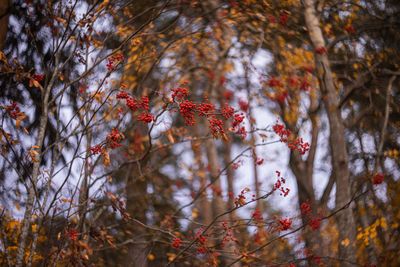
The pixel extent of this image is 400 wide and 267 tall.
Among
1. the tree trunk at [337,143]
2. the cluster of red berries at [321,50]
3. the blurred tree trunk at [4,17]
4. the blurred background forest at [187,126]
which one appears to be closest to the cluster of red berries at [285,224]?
the blurred background forest at [187,126]

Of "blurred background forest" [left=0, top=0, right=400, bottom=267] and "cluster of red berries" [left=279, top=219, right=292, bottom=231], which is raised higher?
"blurred background forest" [left=0, top=0, right=400, bottom=267]

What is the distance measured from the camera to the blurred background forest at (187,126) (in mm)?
3273

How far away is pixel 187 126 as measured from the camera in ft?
18.2

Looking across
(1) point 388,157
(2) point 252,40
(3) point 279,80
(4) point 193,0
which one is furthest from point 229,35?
(1) point 388,157

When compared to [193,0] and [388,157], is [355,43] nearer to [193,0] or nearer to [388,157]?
[388,157]

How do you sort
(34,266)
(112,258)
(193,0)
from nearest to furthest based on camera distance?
1. (34,266)
2. (193,0)
3. (112,258)

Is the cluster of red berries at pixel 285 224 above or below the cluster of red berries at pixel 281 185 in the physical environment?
below

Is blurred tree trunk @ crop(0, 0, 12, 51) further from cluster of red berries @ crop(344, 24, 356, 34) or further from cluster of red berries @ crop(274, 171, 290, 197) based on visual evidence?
cluster of red berries @ crop(344, 24, 356, 34)

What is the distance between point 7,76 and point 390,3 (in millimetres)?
6607

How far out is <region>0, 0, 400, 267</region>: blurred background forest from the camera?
3273mm

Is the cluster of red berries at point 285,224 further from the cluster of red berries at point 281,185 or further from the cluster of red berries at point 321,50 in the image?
the cluster of red berries at point 321,50

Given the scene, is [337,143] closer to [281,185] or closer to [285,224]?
[281,185]

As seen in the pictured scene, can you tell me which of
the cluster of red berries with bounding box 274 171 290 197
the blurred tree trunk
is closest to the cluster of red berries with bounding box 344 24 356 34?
the cluster of red berries with bounding box 274 171 290 197

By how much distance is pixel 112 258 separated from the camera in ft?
23.5
